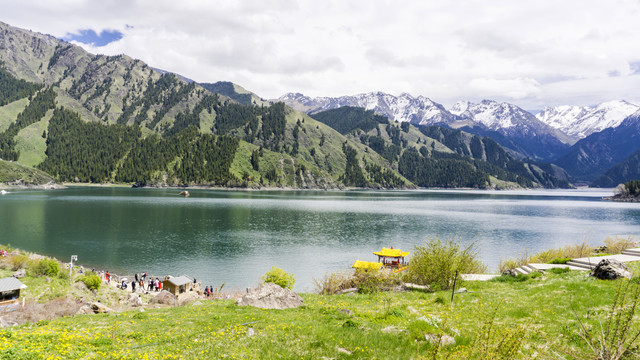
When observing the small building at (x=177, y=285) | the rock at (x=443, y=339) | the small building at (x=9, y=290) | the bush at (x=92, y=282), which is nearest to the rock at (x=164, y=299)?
the small building at (x=177, y=285)

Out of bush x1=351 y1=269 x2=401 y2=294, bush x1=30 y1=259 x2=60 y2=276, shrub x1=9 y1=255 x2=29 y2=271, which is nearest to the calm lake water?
bush x1=351 y1=269 x2=401 y2=294

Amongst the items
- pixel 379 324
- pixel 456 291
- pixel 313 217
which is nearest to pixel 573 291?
A: pixel 456 291

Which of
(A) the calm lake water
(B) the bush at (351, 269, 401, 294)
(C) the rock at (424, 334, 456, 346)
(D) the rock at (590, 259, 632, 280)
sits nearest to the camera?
(C) the rock at (424, 334, 456, 346)

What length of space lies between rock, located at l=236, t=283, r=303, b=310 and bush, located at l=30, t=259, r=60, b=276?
3375 cm

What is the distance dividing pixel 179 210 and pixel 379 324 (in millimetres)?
139534

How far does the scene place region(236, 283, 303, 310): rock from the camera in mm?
24422

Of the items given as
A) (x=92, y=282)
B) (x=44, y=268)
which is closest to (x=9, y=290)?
(x=92, y=282)

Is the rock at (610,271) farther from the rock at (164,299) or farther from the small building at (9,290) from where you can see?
the small building at (9,290)

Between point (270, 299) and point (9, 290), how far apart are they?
28989mm

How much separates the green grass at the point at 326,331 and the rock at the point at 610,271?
1.88m

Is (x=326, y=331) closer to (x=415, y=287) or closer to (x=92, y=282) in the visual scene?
(x=415, y=287)

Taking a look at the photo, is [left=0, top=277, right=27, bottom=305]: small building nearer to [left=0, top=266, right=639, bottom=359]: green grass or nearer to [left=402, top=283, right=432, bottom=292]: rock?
[left=0, top=266, right=639, bottom=359]: green grass

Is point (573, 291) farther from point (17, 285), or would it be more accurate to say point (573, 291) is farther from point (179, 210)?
point (179, 210)

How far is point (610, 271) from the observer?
24156 millimetres
